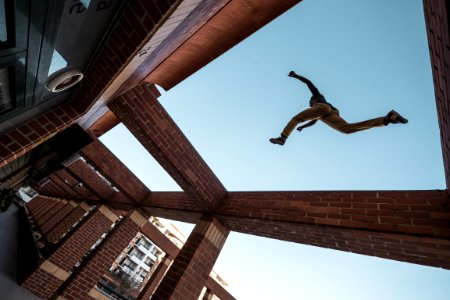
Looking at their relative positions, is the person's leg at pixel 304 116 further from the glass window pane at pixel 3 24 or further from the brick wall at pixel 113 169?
the brick wall at pixel 113 169

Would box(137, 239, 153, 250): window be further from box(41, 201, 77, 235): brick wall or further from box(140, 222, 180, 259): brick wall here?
box(140, 222, 180, 259): brick wall

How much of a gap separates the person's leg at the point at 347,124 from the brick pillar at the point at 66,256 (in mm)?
8013

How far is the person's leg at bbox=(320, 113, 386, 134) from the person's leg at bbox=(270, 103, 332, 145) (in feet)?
0.28

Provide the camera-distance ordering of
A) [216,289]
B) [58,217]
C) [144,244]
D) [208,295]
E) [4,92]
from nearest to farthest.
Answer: [4,92]
[208,295]
[216,289]
[58,217]
[144,244]

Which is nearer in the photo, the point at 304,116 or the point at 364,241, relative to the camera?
the point at 304,116

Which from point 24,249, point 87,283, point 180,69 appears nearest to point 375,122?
point 180,69

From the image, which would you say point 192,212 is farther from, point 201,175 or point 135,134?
point 135,134

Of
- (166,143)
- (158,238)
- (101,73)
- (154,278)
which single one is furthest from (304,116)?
(154,278)

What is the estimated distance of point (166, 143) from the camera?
174 inches

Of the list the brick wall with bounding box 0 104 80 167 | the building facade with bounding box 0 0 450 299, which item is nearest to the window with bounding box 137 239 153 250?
the building facade with bounding box 0 0 450 299

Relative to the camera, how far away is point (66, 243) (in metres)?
7.60

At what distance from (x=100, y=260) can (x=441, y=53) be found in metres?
8.14

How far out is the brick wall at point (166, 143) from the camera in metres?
3.99

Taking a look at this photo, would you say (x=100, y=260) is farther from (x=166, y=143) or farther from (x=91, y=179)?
(x=166, y=143)
